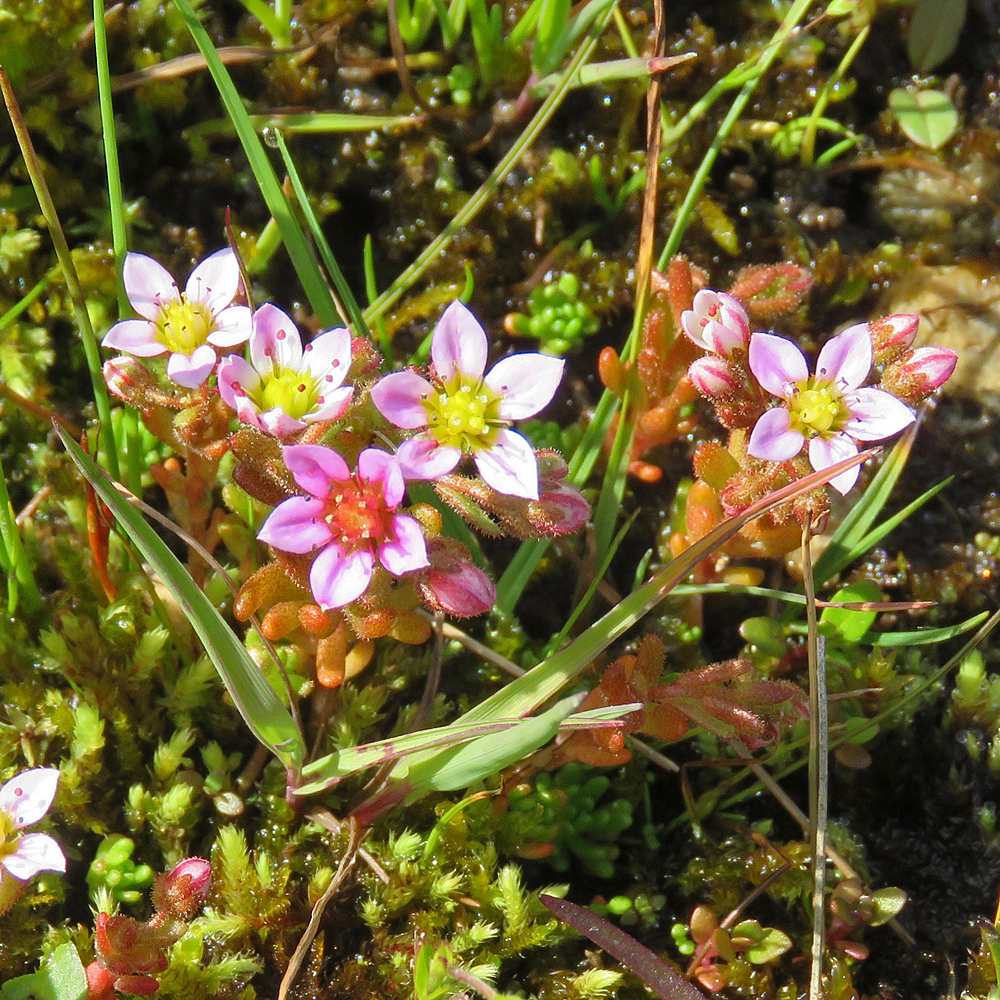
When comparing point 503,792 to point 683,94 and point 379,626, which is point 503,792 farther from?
point 683,94

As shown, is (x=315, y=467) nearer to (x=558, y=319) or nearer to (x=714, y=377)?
(x=714, y=377)

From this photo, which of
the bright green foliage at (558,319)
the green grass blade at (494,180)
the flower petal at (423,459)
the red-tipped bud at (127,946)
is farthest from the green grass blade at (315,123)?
the red-tipped bud at (127,946)

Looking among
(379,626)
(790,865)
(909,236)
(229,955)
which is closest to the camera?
(379,626)

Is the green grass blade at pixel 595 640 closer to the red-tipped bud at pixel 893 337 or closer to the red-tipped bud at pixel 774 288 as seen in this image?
the red-tipped bud at pixel 893 337

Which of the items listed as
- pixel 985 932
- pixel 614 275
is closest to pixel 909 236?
pixel 614 275

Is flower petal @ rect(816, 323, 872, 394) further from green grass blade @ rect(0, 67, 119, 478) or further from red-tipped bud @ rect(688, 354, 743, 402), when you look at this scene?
green grass blade @ rect(0, 67, 119, 478)

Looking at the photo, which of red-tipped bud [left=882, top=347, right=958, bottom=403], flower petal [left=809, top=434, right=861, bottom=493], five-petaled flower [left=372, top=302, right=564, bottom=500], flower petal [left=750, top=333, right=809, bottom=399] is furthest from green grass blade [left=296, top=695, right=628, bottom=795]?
red-tipped bud [left=882, top=347, right=958, bottom=403]
